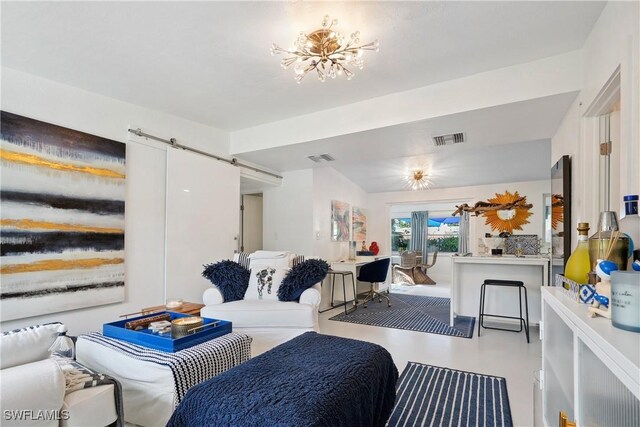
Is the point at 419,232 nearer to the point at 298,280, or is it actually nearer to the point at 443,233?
the point at 443,233

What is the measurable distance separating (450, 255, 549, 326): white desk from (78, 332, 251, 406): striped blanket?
307 centimetres

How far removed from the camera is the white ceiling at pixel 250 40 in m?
2.02

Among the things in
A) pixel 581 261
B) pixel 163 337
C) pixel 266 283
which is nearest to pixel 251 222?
pixel 266 283

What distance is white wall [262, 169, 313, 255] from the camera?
517cm

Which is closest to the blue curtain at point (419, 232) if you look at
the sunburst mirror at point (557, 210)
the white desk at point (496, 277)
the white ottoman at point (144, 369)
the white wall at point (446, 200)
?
the white wall at point (446, 200)

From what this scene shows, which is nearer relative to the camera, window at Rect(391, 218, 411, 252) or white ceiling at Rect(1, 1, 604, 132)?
white ceiling at Rect(1, 1, 604, 132)

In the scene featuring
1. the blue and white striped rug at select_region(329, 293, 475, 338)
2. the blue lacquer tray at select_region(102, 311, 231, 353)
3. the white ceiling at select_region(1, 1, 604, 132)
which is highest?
the white ceiling at select_region(1, 1, 604, 132)

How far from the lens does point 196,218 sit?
3.99 m

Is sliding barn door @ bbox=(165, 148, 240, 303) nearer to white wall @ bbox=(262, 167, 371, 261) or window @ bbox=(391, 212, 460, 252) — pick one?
white wall @ bbox=(262, 167, 371, 261)

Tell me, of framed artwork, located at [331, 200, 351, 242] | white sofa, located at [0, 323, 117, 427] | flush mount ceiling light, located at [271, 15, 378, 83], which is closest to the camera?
white sofa, located at [0, 323, 117, 427]

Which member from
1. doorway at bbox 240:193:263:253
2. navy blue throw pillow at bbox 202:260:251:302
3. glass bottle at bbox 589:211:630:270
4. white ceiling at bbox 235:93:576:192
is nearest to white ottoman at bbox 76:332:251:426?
navy blue throw pillow at bbox 202:260:251:302

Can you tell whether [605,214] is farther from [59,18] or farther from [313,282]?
[59,18]

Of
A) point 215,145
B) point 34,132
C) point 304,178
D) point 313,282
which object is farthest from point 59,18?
point 304,178

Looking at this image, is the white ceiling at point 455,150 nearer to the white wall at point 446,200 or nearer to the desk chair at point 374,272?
the white wall at point 446,200
